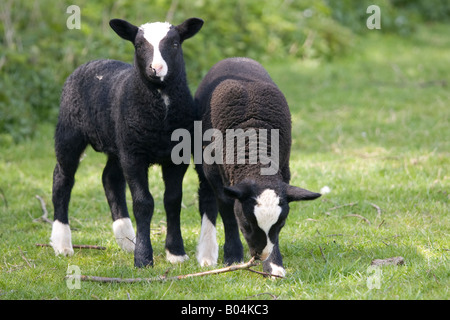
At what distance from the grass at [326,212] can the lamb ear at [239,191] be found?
0.66 m

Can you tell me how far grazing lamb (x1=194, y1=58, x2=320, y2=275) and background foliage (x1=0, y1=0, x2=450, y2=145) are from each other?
447cm

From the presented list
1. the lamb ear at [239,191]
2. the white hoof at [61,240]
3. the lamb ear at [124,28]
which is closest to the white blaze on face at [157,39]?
the lamb ear at [124,28]

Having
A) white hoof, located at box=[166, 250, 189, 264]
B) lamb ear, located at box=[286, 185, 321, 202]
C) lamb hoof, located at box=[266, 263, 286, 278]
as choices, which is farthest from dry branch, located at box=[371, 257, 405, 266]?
white hoof, located at box=[166, 250, 189, 264]

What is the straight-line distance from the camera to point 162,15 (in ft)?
40.4

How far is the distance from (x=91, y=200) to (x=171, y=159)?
232cm

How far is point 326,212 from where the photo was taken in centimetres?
707

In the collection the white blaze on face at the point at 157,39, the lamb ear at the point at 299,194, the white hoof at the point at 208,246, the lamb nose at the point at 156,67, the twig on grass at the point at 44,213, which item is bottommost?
the twig on grass at the point at 44,213

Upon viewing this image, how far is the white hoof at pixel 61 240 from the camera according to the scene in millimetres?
6367

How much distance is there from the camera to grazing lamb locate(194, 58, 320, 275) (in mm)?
5113

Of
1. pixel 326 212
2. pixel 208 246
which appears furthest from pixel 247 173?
pixel 326 212

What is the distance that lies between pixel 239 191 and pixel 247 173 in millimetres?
334

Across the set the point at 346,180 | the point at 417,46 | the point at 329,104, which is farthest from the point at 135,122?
the point at 417,46

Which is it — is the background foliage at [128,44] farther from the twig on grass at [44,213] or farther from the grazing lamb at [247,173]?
the grazing lamb at [247,173]
